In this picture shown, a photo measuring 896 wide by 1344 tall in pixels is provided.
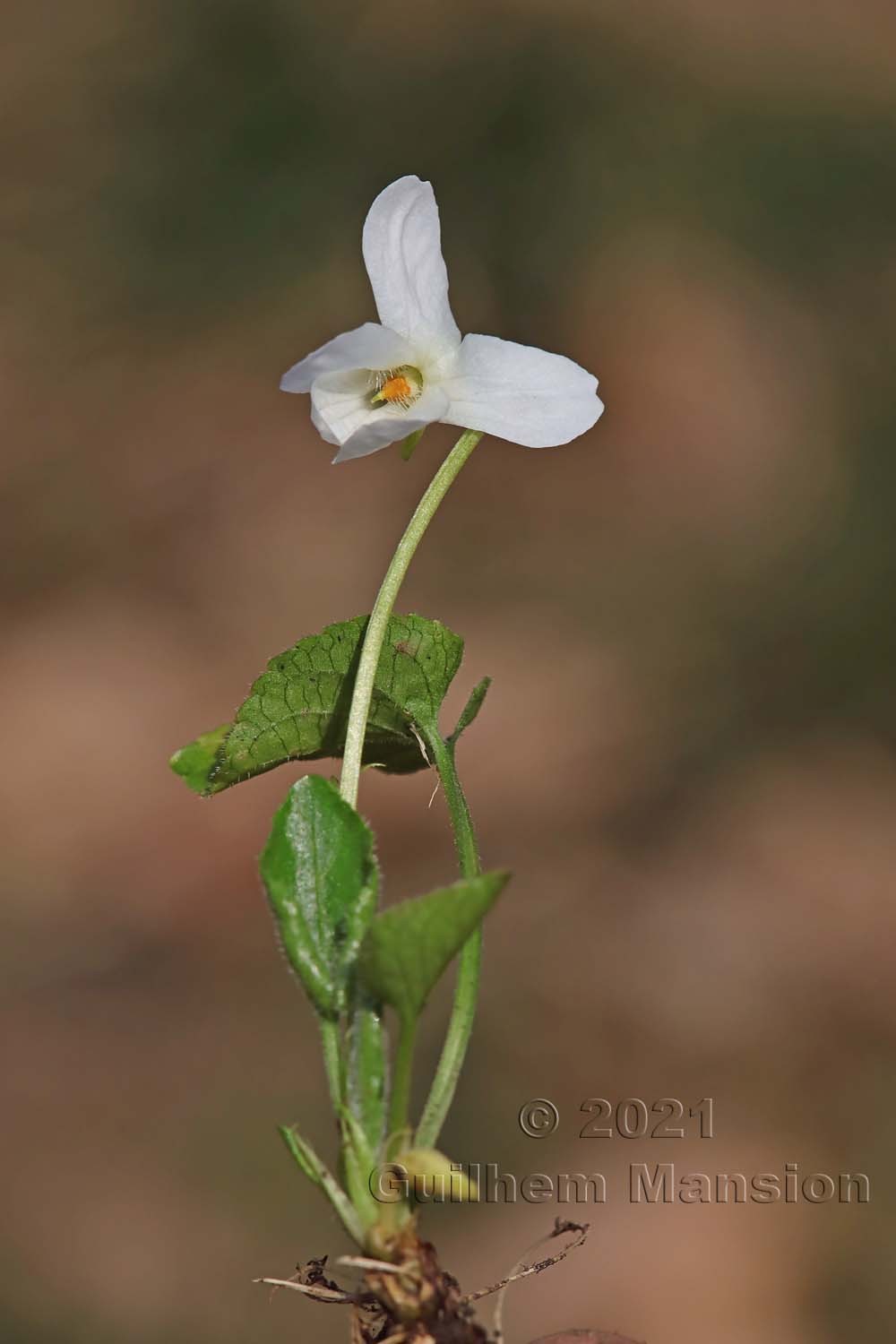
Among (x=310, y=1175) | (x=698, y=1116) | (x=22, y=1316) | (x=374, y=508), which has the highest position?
(x=374, y=508)

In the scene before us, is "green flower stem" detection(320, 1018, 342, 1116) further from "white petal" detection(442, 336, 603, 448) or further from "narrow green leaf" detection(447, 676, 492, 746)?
"white petal" detection(442, 336, 603, 448)

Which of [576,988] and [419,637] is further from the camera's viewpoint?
[576,988]

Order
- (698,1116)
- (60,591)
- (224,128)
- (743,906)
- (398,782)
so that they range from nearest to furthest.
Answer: (698,1116) < (743,906) < (398,782) < (60,591) < (224,128)

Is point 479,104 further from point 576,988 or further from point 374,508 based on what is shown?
point 576,988

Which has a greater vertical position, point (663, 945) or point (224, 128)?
point (224, 128)

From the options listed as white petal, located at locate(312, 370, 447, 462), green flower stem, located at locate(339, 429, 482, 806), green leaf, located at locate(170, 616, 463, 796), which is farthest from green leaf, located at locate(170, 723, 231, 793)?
white petal, located at locate(312, 370, 447, 462)

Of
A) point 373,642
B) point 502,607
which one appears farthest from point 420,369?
point 502,607

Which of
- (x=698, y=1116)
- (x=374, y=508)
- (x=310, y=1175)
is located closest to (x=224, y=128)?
(x=374, y=508)
